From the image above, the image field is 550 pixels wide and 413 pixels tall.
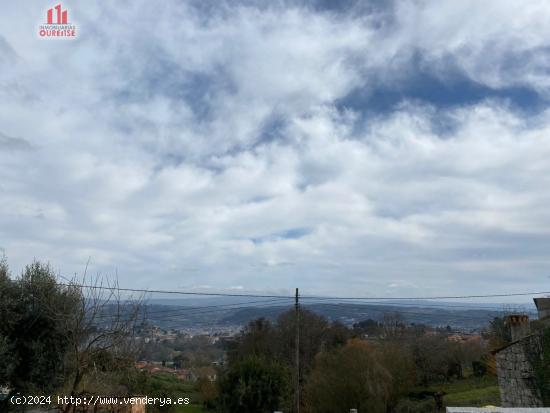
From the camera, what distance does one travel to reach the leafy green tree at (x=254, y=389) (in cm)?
2205

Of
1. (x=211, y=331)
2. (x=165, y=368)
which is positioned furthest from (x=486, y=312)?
(x=165, y=368)

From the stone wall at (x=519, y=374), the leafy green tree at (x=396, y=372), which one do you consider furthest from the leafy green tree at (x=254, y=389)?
the stone wall at (x=519, y=374)

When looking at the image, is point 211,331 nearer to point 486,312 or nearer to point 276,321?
point 276,321

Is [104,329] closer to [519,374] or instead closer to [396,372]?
[519,374]

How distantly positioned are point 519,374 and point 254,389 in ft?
41.5

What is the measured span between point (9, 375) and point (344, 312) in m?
33.3

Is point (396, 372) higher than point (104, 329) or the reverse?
the reverse

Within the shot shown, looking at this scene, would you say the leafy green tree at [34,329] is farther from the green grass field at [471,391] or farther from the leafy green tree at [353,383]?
the green grass field at [471,391]

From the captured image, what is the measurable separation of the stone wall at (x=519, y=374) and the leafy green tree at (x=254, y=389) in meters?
11.3

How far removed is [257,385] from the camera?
A: 22.2m

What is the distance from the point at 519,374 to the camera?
13281 mm

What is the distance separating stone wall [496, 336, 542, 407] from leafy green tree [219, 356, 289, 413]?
11270 millimetres

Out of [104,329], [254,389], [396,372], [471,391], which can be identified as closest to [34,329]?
[104,329]

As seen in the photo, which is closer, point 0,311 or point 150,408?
point 0,311
